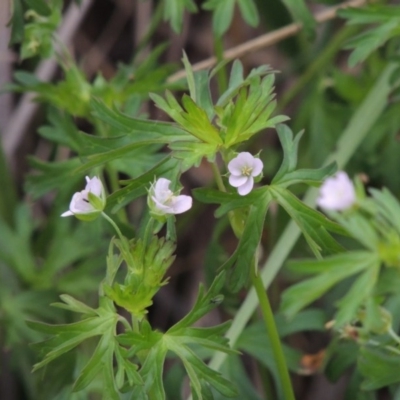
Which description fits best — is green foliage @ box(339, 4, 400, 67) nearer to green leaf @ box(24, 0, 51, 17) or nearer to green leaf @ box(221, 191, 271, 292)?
green leaf @ box(221, 191, 271, 292)

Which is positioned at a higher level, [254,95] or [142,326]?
[254,95]

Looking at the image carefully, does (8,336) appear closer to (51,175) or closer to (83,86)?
(51,175)

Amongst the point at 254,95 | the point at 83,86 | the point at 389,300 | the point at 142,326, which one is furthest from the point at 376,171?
the point at 142,326

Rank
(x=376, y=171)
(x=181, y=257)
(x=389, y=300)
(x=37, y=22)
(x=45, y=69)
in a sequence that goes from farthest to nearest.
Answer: (x=181, y=257)
(x=45, y=69)
(x=376, y=171)
(x=37, y=22)
(x=389, y=300)

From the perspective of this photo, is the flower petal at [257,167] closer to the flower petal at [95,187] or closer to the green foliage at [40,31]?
the flower petal at [95,187]

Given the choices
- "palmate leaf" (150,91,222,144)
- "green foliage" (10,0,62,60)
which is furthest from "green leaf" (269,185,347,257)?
"green foliage" (10,0,62,60)

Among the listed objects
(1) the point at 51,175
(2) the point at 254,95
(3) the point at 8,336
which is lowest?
(3) the point at 8,336

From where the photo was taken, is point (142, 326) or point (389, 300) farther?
point (389, 300)
